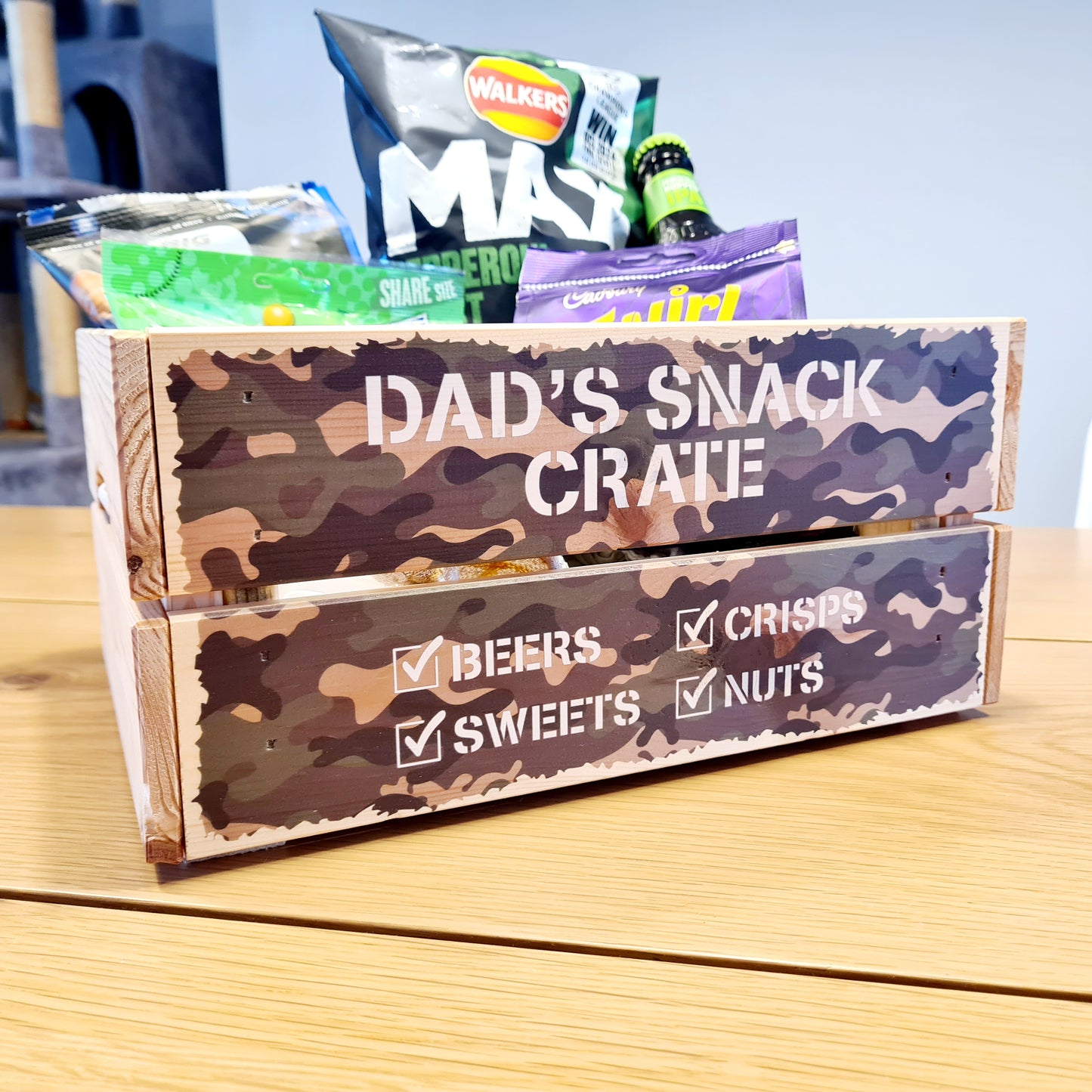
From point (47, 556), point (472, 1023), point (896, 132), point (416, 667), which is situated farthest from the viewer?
point (896, 132)

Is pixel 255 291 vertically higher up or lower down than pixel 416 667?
higher up

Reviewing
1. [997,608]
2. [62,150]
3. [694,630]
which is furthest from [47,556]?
[62,150]

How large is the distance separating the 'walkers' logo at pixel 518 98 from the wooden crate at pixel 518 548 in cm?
46

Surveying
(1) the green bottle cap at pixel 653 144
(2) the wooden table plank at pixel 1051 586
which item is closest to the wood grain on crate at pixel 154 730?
(2) the wooden table plank at pixel 1051 586

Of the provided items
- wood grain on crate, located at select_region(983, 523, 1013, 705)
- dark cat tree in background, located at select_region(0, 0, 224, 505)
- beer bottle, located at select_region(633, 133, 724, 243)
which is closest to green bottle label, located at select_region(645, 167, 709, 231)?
beer bottle, located at select_region(633, 133, 724, 243)

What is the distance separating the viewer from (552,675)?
0.47m

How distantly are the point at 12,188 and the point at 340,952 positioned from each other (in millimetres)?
2284

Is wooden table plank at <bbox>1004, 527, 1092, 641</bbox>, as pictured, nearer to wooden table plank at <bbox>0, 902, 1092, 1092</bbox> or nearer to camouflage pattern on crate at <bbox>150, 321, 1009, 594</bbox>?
camouflage pattern on crate at <bbox>150, 321, 1009, 594</bbox>

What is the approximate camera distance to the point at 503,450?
442mm

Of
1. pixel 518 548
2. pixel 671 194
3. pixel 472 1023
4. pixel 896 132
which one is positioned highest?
pixel 896 132

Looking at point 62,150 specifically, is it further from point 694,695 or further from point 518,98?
point 694,695

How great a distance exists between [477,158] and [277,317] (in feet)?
1.25

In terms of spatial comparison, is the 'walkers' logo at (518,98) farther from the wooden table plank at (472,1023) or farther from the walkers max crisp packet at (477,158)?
the wooden table plank at (472,1023)

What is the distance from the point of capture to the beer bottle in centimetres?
82
